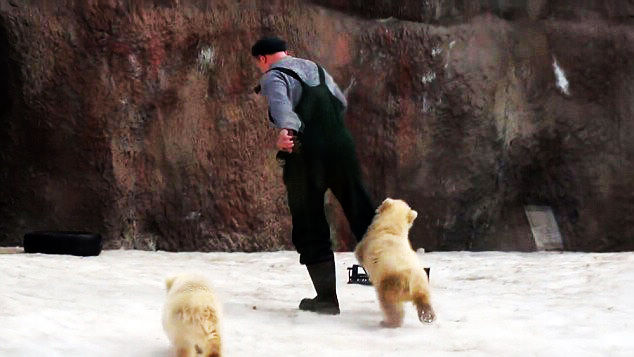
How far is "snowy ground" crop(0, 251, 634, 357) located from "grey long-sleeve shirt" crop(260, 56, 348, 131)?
98cm

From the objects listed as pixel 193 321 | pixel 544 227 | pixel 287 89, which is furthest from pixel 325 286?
pixel 544 227

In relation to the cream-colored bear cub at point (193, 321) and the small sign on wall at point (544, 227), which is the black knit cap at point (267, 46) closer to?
the cream-colored bear cub at point (193, 321)

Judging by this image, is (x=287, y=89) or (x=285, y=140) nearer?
(x=285, y=140)

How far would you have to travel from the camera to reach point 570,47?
10086 mm

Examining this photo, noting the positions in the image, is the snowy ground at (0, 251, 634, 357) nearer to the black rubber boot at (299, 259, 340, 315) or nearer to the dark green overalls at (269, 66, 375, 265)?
the black rubber boot at (299, 259, 340, 315)

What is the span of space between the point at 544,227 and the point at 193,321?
6433 mm

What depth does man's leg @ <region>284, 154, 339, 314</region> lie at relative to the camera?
554 cm

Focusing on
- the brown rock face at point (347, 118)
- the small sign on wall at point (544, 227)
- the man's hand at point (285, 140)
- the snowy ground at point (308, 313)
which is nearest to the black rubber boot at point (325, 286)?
the snowy ground at point (308, 313)

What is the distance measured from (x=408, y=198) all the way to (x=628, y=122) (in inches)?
86.4

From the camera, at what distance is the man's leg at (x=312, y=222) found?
5.54 meters

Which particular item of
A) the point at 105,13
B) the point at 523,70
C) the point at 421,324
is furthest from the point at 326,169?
the point at 523,70

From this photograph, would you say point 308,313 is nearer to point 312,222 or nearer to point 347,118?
point 312,222

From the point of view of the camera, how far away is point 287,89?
18.1 ft

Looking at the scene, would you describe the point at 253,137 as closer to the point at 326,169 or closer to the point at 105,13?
the point at 105,13
